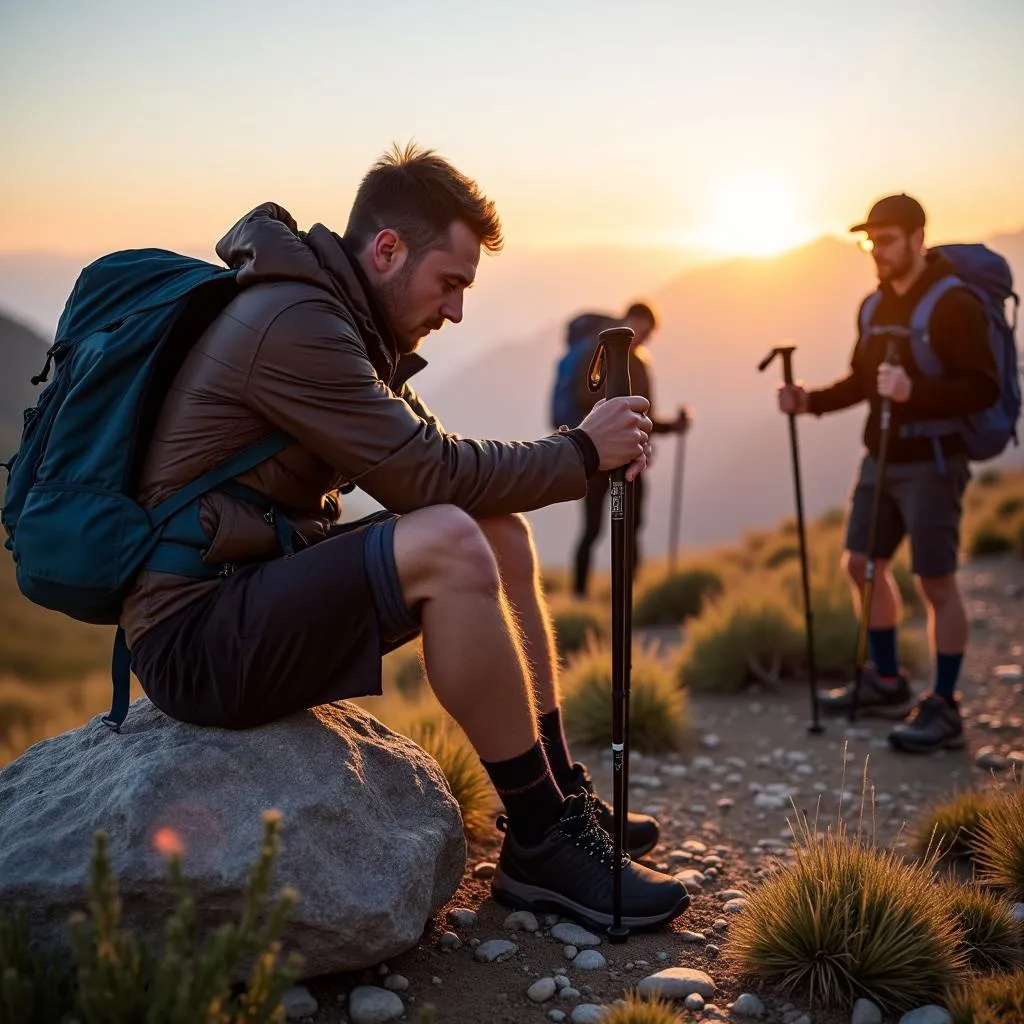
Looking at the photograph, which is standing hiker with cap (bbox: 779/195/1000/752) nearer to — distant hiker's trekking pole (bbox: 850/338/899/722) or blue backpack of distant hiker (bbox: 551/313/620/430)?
distant hiker's trekking pole (bbox: 850/338/899/722)

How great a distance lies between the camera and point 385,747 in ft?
11.9

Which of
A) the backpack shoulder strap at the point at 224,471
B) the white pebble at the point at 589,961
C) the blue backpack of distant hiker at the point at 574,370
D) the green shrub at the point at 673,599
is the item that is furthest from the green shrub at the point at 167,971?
the green shrub at the point at 673,599

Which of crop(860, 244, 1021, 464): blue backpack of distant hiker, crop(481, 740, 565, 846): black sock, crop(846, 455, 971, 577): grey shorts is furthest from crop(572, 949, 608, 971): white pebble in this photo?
crop(860, 244, 1021, 464): blue backpack of distant hiker

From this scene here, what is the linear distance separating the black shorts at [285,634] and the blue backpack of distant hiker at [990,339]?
400 centimetres

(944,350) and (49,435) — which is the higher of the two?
(944,350)

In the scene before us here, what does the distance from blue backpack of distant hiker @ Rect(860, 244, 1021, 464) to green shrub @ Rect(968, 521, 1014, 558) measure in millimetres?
7200

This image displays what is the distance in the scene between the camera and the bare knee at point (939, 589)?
20.0ft

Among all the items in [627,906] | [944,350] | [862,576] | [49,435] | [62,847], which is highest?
[944,350]

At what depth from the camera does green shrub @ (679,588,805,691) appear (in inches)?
306

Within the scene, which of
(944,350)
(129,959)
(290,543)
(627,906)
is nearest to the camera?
(129,959)

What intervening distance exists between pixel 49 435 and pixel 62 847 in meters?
1.22

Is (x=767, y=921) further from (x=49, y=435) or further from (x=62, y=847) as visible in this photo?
(x=49, y=435)

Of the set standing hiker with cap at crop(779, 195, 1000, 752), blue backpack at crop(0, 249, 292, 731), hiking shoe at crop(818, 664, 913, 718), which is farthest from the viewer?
hiking shoe at crop(818, 664, 913, 718)

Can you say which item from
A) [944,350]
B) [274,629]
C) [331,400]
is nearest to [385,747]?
[274,629]
